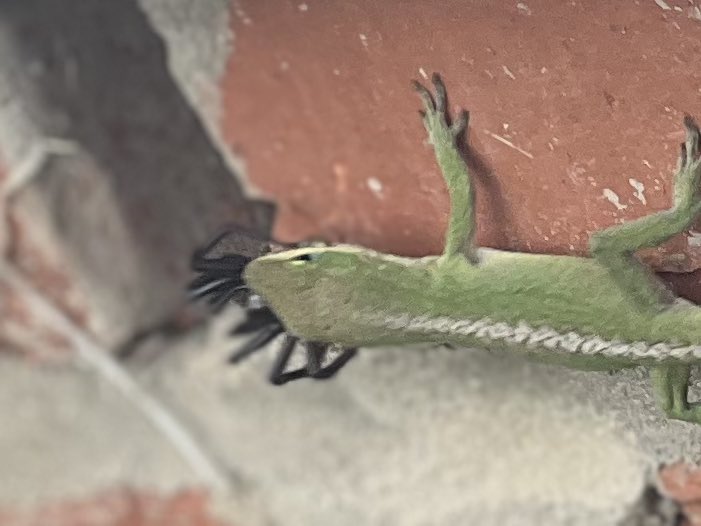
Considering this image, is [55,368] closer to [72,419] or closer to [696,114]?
[72,419]

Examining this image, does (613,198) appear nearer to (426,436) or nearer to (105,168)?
(426,436)

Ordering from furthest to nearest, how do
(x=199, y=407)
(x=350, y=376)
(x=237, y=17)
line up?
(x=199, y=407) < (x=350, y=376) < (x=237, y=17)

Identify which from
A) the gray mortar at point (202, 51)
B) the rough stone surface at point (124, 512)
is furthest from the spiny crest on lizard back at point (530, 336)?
the rough stone surface at point (124, 512)

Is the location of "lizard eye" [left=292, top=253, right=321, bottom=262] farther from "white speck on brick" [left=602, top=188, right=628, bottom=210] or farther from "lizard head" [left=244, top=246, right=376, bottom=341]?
"white speck on brick" [left=602, top=188, right=628, bottom=210]

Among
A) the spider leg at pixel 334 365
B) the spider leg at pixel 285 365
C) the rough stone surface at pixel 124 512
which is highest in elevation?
the spider leg at pixel 285 365

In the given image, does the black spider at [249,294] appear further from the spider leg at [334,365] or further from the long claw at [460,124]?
the long claw at [460,124]

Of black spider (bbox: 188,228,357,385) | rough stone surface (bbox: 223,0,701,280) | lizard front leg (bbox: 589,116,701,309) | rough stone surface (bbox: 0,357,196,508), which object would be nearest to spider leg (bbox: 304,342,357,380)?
black spider (bbox: 188,228,357,385)

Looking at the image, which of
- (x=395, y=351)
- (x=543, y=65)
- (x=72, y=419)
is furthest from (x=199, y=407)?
(x=543, y=65)

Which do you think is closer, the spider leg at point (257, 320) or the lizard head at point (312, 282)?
the lizard head at point (312, 282)
